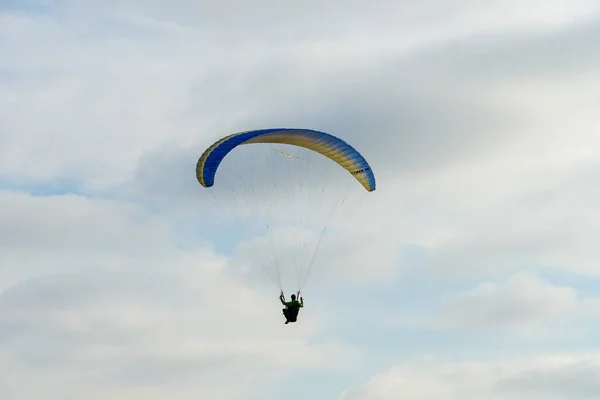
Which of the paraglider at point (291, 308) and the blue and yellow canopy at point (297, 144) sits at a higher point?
the blue and yellow canopy at point (297, 144)

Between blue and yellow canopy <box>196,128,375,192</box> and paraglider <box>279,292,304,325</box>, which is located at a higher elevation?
blue and yellow canopy <box>196,128,375,192</box>

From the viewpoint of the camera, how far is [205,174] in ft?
319

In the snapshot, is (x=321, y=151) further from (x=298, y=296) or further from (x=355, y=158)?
(x=298, y=296)

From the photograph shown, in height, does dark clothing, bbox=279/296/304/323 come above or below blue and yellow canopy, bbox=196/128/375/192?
below

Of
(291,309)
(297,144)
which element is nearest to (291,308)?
(291,309)

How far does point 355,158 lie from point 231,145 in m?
8.41

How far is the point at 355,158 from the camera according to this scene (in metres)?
99.4

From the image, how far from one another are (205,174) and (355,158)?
31.8 ft

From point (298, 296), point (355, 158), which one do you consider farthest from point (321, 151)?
point (298, 296)

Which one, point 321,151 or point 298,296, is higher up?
point 321,151

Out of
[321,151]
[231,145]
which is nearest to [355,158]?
[321,151]

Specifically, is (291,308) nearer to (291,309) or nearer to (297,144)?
(291,309)

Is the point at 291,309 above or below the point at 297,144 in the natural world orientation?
below

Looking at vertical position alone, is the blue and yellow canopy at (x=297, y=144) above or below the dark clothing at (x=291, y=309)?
above
